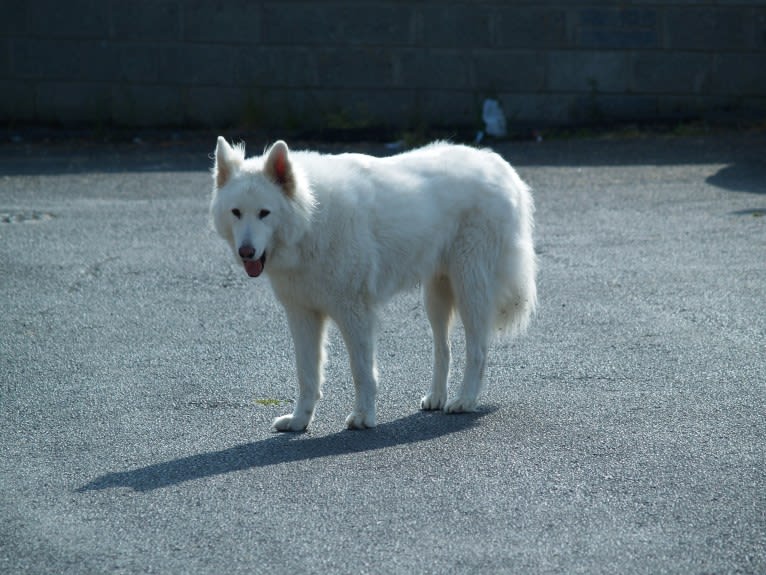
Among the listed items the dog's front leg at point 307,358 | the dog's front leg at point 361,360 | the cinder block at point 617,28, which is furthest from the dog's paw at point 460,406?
the cinder block at point 617,28

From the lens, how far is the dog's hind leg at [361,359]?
20.9 feet

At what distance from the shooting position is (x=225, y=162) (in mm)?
6270

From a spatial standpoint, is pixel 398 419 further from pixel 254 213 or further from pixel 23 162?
pixel 23 162

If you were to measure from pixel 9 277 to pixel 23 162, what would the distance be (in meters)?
5.71

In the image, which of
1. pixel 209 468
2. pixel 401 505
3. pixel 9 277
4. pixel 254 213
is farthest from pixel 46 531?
pixel 9 277

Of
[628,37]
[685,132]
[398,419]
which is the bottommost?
[398,419]

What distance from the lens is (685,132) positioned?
1578 centimetres

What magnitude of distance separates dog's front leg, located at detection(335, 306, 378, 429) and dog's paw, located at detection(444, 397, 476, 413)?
517mm

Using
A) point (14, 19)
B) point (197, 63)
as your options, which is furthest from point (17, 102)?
point (197, 63)

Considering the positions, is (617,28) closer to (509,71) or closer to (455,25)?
(509,71)

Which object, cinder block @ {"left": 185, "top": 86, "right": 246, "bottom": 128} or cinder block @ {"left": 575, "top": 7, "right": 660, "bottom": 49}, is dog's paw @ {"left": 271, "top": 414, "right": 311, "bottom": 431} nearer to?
cinder block @ {"left": 185, "top": 86, "right": 246, "bottom": 128}

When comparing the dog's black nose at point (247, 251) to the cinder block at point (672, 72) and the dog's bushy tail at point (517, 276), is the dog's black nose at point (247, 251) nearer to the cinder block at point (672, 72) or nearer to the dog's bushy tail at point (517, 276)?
the dog's bushy tail at point (517, 276)

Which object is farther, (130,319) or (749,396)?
(130,319)

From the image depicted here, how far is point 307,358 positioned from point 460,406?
0.95m
